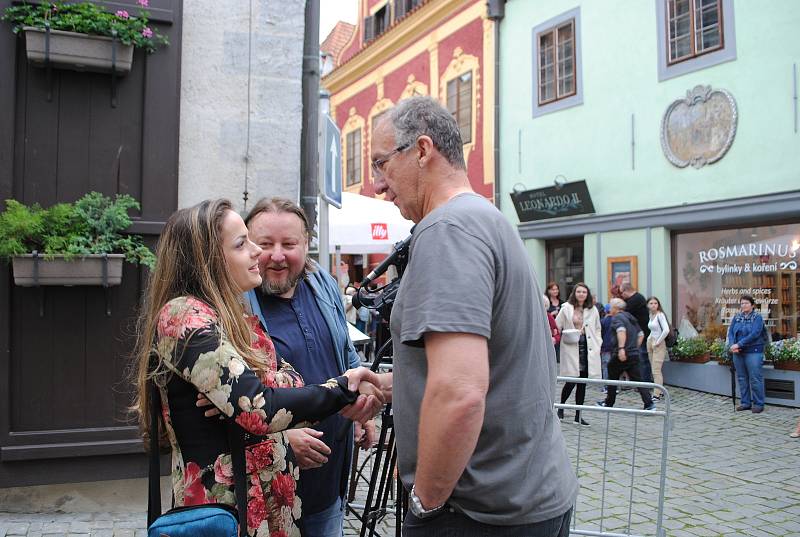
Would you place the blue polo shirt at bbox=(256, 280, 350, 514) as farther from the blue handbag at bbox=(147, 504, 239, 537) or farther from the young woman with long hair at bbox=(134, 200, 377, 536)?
the blue handbag at bbox=(147, 504, 239, 537)

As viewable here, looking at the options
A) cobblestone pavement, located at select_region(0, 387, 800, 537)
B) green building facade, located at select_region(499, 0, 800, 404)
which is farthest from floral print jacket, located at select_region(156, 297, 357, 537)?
green building facade, located at select_region(499, 0, 800, 404)

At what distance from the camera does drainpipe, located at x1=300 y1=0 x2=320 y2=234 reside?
Result: 15.5 ft

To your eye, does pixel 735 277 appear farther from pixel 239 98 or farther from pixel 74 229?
pixel 74 229

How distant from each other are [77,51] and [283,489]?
2983 millimetres

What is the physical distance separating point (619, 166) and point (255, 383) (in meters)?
11.5

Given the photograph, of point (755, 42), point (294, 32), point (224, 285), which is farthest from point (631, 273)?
point (224, 285)

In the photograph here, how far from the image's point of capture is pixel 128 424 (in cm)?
411

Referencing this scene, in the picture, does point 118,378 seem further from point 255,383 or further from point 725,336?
point 725,336

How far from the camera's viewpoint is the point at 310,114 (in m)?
4.83

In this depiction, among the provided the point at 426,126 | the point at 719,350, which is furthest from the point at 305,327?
the point at 719,350

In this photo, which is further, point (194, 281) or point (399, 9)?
point (399, 9)

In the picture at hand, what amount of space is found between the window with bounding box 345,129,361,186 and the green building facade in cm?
669

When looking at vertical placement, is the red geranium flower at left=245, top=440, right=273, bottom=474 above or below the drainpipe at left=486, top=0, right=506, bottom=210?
below

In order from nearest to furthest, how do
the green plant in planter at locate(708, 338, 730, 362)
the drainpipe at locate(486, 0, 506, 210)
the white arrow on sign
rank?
1. the white arrow on sign
2. the green plant in planter at locate(708, 338, 730, 362)
3. the drainpipe at locate(486, 0, 506, 210)
